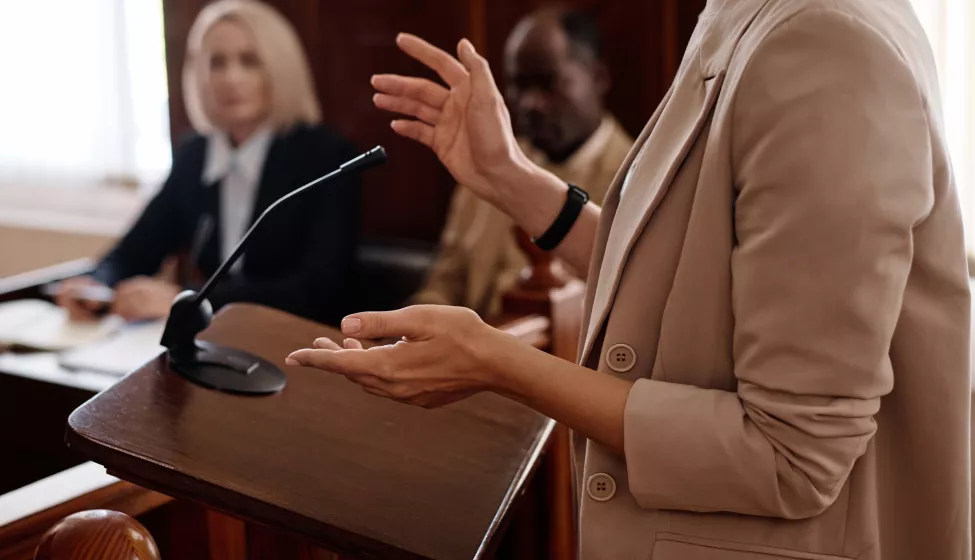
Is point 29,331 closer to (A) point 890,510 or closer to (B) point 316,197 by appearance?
(B) point 316,197

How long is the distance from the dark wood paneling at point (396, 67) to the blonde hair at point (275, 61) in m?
0.25

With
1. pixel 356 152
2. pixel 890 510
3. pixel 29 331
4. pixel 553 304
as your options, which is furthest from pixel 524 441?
pixel 356 152

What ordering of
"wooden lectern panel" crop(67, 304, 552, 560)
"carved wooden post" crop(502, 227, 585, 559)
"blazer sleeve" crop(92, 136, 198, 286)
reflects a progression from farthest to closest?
"blazer sleeve" crop(92, 136, 198, 286), "carved wooden post" crop(502, 227, 585, 559), "wooden lectern panel" crop(67, 304, 552, 560)

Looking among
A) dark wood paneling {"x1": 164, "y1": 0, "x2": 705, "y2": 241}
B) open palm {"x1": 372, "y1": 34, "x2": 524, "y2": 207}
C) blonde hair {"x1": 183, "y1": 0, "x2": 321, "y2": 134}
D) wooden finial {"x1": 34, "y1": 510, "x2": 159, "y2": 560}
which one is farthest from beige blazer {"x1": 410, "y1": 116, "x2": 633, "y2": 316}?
wooden finial {"x1": 34, "y1": 510, "x2": 159, "y2": 560}

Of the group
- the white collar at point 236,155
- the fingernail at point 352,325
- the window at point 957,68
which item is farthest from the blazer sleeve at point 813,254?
the white collar at point 236,155

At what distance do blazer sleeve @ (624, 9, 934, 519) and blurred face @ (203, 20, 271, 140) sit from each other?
2378mm

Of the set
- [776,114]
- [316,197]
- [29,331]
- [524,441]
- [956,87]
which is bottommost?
[29,331]

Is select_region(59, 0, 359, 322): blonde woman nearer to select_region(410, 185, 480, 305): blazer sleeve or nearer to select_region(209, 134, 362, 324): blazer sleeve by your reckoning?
select_region(209, 134, 362, 324): blazer sleeve

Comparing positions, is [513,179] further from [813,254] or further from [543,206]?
[813,254]

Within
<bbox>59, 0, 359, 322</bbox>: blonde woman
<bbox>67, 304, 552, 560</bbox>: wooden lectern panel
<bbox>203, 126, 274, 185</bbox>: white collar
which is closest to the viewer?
<bbox>67, 304, 552, 560</bbox>: wooden lectern panel

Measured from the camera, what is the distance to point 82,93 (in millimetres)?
4168

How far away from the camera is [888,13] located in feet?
2.52

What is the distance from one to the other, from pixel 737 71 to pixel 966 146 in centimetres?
180

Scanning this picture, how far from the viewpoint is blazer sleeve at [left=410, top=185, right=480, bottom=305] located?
9.10 ft
